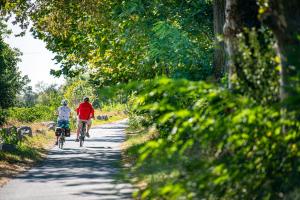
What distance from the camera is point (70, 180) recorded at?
44.0ft

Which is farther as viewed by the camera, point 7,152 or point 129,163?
point 7,152

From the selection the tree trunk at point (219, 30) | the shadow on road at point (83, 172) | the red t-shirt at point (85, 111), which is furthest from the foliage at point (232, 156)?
the red t-shirt at point (85, 111)

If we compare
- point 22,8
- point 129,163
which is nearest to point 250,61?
point 129,163

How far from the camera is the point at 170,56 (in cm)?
1873

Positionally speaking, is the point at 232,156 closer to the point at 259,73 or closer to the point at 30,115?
the point at 259,73

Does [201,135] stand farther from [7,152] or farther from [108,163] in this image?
[7,152]

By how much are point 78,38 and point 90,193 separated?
55.0 feet

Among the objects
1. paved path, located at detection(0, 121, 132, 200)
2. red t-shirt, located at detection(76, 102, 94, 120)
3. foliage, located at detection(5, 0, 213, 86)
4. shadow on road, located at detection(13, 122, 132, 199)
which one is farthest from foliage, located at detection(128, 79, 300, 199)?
red t-shirt, located at detection(76, 102, 94, 120)

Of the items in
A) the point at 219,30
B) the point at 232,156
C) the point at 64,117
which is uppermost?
the point at 219,30

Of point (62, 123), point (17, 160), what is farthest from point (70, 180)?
point (62, 123)

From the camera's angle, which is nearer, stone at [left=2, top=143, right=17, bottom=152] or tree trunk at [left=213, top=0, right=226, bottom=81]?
tree trunk at [left=213, top=0, right=226, bottom=81]

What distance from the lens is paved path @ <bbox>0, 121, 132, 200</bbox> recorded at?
1108 cm

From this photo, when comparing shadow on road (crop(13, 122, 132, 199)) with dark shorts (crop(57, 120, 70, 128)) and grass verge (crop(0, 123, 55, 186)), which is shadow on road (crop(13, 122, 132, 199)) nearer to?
grass verge (crop(0, 123, 55, 186))

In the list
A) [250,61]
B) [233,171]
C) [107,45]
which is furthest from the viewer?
[107,45]
